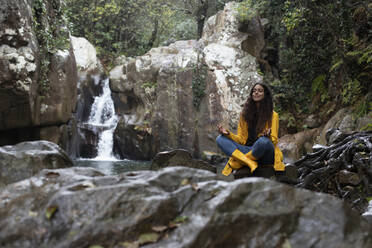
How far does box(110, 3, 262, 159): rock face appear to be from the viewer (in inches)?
480

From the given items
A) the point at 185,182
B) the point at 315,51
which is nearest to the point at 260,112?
the point at 185,182

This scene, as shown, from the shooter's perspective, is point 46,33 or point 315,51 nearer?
point 46,33

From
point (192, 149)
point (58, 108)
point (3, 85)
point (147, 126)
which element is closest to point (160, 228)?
point (3, 85)

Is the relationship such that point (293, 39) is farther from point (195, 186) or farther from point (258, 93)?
point (195, 186)

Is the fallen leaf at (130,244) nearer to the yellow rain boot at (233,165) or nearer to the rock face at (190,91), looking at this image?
the yellow rain boot at (233,165)

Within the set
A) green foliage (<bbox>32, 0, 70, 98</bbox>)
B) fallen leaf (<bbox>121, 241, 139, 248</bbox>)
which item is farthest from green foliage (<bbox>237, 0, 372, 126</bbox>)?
green foliage (<bbox>32, 0, 70, 98</bbox>)

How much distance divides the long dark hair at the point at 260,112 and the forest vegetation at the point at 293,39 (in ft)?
10.9

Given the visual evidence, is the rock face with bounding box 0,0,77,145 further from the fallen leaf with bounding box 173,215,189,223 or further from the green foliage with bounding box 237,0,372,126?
the fallen leaf with bounding box 173,215,189,223

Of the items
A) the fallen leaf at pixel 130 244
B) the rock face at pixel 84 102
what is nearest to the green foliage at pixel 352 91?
the fallen leaf at pixel 130 244

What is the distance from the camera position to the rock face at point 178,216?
5.28ft

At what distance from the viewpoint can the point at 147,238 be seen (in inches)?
65.0

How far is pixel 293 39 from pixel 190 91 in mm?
4461

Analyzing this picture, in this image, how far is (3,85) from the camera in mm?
7934

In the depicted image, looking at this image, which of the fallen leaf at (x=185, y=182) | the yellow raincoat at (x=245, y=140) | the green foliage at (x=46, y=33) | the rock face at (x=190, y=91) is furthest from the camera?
the rock face at (x=190, y=91)
